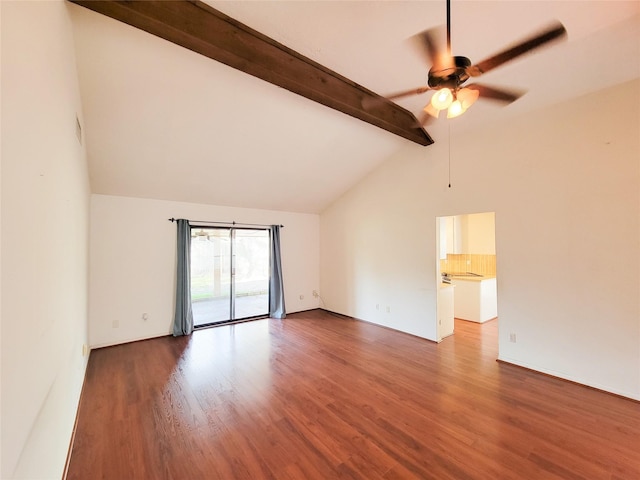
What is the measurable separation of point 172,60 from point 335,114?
6.20ft

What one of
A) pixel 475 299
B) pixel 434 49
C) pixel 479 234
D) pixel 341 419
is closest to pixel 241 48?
pixel 434 49

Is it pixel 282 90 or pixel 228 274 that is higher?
pixel 282 90

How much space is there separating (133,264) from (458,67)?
4.90 m

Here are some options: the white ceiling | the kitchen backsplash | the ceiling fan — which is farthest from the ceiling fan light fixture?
the kitchen backsplash

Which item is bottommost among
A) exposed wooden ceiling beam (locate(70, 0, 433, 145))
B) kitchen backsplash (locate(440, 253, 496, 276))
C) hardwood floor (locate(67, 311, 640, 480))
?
hardwood floor (locate(67, 311, 640, 480))

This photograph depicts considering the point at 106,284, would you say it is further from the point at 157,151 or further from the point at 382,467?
the point at 382,467

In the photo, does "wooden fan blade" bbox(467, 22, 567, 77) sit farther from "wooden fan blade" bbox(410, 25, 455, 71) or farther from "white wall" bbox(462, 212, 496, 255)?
"white wall" bbox(462, 212, 496, 255)

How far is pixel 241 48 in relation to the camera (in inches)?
87.5

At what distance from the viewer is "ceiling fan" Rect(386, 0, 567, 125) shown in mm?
1470

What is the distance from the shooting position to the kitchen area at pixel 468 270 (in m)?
4.77

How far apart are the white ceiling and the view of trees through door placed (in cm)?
113

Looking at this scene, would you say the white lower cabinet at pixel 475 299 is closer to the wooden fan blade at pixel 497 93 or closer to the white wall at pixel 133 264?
the wooden fan blade at pixel 497 93

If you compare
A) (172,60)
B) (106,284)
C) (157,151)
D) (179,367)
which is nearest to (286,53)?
(172,60)

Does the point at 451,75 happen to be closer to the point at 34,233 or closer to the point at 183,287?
the point at 34,233
